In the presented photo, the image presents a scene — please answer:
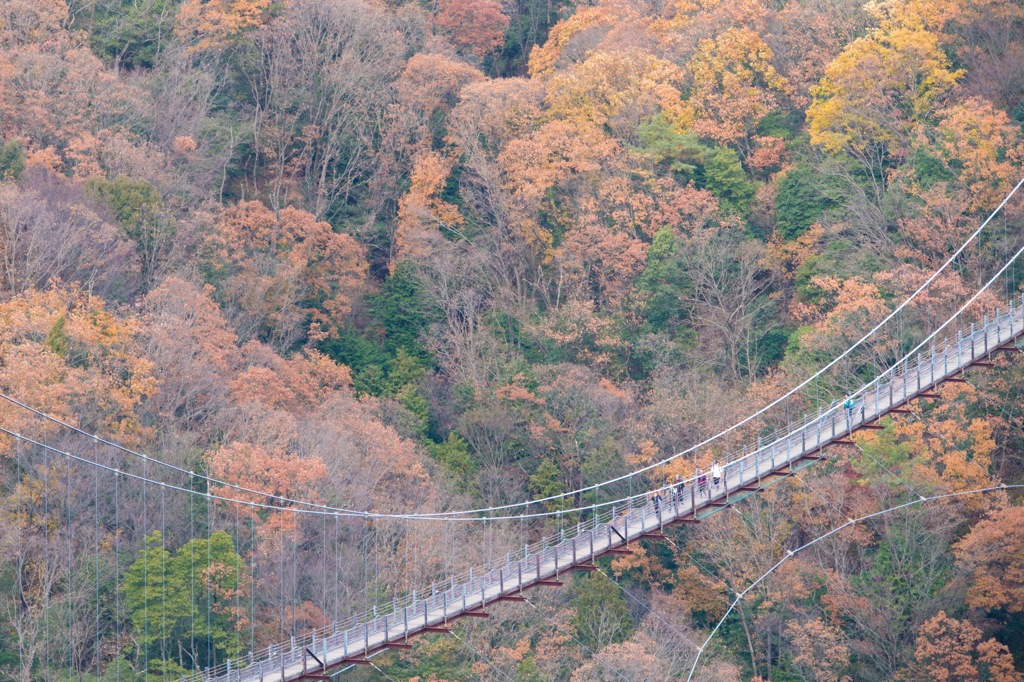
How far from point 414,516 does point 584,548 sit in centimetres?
414

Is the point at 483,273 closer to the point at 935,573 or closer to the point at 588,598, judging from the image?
the point at 588,598

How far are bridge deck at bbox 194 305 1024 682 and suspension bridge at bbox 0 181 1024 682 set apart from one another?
0.04 meters


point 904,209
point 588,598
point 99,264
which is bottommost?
point 588,598

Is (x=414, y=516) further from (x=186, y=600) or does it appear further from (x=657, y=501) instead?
(x=186, y=600)

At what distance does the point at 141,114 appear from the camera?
63.2m

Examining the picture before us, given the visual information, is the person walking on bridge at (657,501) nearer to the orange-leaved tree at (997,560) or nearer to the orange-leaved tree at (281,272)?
the orange-leaved tree at (997,560)

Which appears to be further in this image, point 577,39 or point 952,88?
point 577,39

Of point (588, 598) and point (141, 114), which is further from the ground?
point (141, 114)

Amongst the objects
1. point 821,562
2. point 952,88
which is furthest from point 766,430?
point 952,88

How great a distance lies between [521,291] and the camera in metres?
64.0

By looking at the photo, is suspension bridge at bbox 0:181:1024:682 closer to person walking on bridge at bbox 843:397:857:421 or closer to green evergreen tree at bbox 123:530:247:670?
person walking on bridge at bbox 843:397:857:421

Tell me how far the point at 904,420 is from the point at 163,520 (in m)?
17.3

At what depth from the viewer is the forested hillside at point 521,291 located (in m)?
51.5

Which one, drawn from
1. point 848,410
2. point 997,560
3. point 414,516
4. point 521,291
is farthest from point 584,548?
point 521,291
